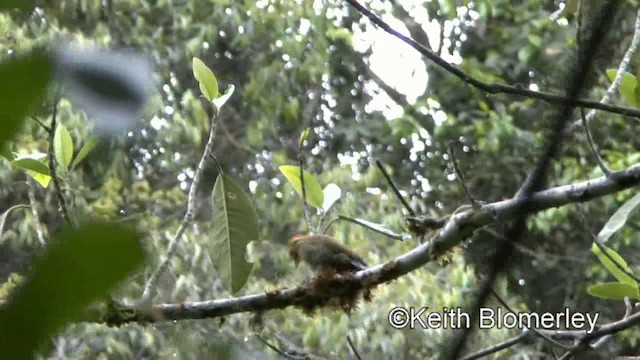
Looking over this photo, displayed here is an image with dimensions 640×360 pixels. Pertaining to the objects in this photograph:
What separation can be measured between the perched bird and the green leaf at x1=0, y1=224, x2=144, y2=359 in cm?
64

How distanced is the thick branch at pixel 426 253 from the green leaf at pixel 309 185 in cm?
9

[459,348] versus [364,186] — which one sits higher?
[364,186]

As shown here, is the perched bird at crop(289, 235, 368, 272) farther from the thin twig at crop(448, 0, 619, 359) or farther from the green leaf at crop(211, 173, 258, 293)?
the thin twig at crop(448, 0, 619, 359)

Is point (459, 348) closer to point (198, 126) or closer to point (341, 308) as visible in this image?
point (341, 308)

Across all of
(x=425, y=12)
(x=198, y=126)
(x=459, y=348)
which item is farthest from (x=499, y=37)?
(x=459, y=348)

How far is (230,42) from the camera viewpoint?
1.76 metres

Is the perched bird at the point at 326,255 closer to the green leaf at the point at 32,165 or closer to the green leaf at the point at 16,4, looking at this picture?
the green leaf at the point at 32,165

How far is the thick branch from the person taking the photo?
1.96 feet

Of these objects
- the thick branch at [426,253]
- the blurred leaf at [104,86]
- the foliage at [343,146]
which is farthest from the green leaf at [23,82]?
the foliage at [343,146]

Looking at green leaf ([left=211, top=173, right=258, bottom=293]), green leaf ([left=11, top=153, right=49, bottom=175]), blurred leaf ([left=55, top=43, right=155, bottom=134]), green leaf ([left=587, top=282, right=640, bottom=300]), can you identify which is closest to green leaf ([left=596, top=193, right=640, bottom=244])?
green leaf ([left=587, top=282, right=640, bottom=300])

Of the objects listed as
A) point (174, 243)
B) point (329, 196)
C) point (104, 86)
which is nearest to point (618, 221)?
point (329, 196)

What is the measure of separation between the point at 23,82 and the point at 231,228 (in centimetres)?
69

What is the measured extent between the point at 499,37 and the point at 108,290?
1901 millimetres

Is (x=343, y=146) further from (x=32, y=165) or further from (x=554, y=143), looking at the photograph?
(x=554, y=143)
